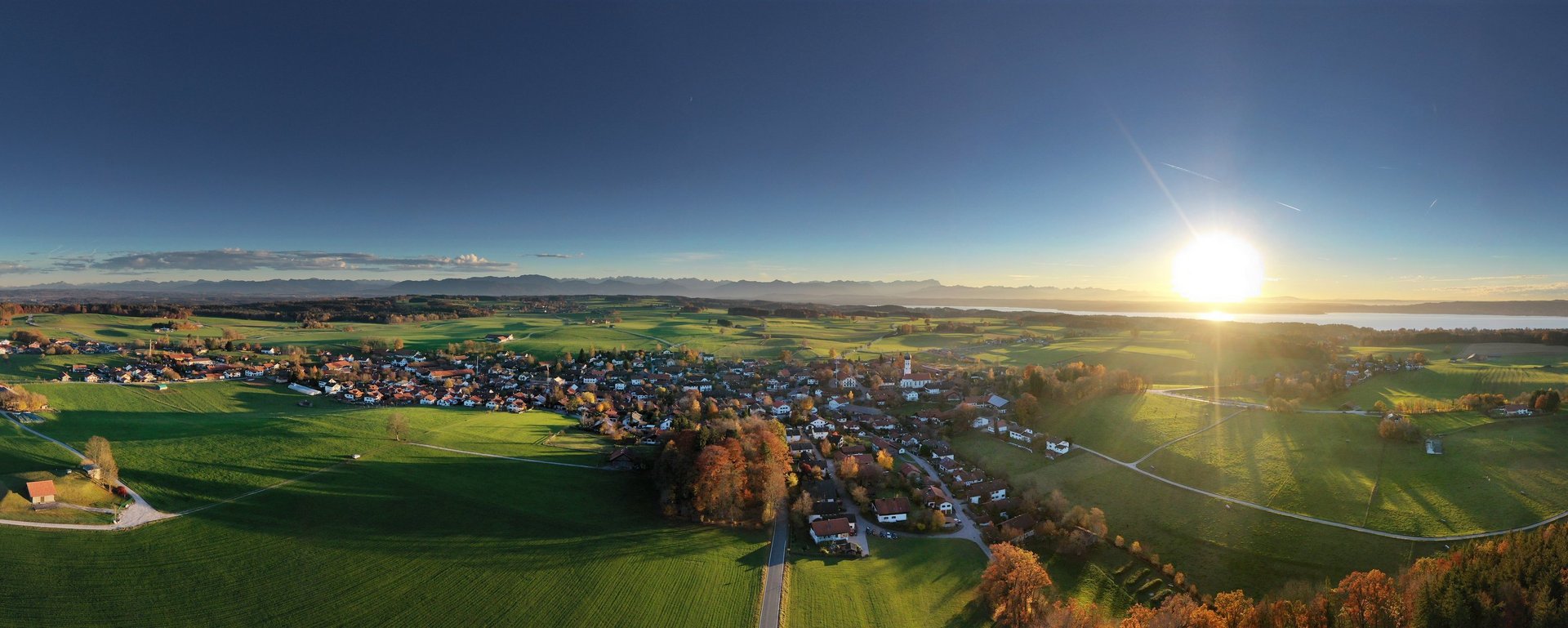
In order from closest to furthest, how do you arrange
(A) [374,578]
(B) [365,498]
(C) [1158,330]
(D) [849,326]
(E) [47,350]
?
(A) [374,578], (B) [365,498], (E) [47,350], (C) [1158,330], (D) [849,326]

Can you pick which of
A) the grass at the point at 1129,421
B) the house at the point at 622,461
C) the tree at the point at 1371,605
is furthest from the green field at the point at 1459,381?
the house at the point at 622,461

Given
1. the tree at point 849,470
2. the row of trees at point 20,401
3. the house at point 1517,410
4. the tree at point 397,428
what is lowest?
the tree at point 849,470

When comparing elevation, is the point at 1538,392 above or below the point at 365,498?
above

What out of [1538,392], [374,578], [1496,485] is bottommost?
[374,578]

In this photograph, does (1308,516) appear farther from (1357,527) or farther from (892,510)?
(892,510)

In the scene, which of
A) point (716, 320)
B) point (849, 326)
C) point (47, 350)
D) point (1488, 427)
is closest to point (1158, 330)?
point (849, 326)

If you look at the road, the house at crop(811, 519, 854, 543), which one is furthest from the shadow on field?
the road

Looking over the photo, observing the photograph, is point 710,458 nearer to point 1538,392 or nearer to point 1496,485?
point 1496,485

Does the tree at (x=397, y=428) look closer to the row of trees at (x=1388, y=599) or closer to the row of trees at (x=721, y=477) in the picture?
the row of trees at (x=721, y=477)
